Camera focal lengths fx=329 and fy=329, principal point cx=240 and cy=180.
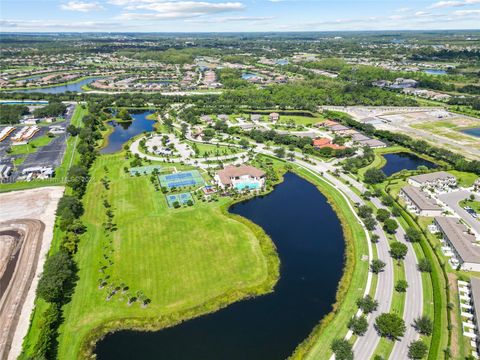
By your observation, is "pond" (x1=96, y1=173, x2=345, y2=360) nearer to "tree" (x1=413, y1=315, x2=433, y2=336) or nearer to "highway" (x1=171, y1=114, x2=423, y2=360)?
"highway" (x1=171, y1=114, x2=423, y2=360)

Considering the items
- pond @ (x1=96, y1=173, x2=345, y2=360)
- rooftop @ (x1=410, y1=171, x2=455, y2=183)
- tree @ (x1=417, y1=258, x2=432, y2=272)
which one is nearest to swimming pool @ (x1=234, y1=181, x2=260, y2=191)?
pond @ (x1=96, y1=173, x2=345, y2=360)

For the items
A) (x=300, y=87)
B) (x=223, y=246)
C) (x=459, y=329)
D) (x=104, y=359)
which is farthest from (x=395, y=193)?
(x=300, y=87)

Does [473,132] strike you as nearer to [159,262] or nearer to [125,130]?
[159,262]

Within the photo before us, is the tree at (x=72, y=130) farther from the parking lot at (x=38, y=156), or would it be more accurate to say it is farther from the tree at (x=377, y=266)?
the tree at (x=377, y=266)

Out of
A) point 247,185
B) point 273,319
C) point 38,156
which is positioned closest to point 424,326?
point 273,319

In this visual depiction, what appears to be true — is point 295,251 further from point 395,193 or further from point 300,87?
point 300,87

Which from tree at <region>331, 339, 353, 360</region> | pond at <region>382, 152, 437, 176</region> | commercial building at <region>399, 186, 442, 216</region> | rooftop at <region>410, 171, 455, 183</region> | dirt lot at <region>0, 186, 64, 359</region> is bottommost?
pond at <region>382, 152, 437, 176</region>
